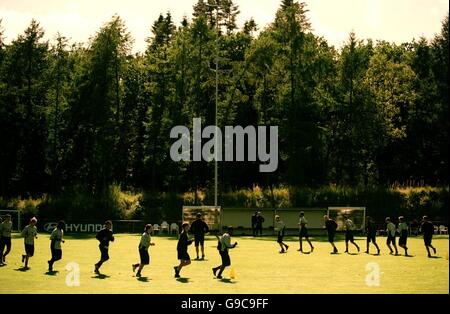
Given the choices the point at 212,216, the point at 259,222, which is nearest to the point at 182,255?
the point at 259,222

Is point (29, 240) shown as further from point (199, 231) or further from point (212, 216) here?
point (212, 216)

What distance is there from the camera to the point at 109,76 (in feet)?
204

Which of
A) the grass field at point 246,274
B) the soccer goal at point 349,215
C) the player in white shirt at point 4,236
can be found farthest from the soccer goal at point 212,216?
the player in white shirt at point 4,236

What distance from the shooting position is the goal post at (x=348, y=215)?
49.3 m

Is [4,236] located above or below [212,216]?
above

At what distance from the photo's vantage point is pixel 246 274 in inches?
872

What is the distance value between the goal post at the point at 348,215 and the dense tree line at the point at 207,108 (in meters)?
13.1

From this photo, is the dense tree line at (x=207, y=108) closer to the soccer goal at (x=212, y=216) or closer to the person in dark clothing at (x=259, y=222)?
the soccer goal at (x=212, y=216)

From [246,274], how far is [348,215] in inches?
1148

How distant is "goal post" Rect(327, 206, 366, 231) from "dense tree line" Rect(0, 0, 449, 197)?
43.1ft

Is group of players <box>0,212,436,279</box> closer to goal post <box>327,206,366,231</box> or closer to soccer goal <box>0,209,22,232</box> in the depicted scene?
goal post <box>327,206,366,231</box>

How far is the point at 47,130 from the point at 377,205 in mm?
37084

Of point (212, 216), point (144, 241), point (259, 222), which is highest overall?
→ point (144, 241)
